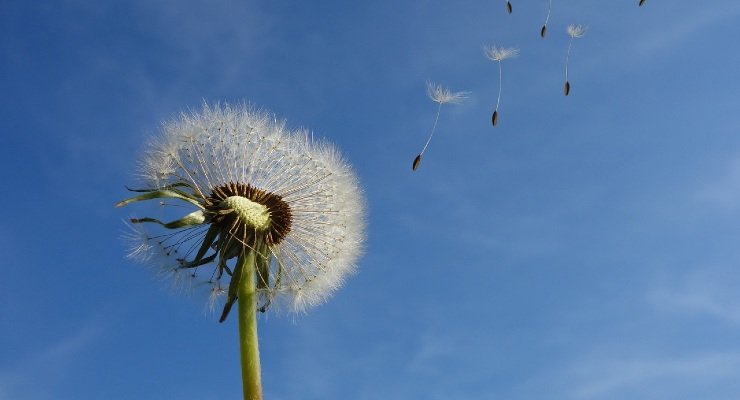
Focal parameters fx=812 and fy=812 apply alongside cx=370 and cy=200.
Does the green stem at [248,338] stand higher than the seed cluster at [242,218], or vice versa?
the seed cluster at [242,218]

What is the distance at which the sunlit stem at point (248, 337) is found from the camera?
744cm

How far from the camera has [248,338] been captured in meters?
7.70

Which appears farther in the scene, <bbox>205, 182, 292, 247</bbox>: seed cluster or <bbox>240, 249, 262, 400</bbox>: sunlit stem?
<bbox>205, 182, 292, 247</bbox>: seed cluster

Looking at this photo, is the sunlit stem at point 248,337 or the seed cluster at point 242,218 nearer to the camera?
the sunlit stem at point 248,337

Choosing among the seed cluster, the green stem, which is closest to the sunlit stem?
the green stem

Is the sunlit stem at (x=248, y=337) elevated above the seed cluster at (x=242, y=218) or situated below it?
below

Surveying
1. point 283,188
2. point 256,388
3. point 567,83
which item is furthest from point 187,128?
point 567,83

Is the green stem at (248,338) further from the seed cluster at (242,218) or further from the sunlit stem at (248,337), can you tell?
the seed cluster at (242,218)

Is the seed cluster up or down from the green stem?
up

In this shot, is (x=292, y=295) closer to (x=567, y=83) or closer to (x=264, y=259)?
(x=264, y=259)

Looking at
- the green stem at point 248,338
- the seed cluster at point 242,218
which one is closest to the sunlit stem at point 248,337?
the green stem at point 248,338

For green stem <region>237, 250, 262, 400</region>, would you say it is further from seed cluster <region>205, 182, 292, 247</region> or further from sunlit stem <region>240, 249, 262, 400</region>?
seed cluster <region>205, 182, 292, 247</region>

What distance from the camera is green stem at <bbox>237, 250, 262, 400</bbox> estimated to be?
7438 millimetres

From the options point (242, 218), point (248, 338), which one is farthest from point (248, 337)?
point (242, 218)
